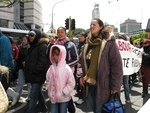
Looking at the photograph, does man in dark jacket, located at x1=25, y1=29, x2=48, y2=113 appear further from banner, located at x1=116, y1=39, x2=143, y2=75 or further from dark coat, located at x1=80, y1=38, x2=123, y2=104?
banner, located at x1=116, y1=39, x2=143, y2=75

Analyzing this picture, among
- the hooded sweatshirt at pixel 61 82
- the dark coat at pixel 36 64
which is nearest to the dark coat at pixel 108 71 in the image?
the hooded sweatshirt at pixel 61 82

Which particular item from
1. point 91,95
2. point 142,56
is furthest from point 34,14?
point 91,95

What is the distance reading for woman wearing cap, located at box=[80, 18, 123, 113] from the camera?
3.37 metres

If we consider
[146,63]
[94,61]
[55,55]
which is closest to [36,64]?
[55,55]

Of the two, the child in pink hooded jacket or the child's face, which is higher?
the child's face

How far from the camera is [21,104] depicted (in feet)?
21.2

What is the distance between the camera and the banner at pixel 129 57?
662 centimetres

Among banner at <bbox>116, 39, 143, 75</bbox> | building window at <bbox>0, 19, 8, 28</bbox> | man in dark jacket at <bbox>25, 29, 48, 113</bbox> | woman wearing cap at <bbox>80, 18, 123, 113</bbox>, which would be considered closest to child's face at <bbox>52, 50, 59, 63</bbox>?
woman wearing cap at <bbox>80, 18, 123, 113</bbox>

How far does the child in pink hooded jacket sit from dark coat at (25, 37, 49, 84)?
0.81 meters

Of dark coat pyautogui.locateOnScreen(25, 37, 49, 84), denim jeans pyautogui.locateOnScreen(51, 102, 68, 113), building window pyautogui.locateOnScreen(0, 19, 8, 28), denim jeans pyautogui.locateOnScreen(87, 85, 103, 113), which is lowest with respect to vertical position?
denim jeans pyautogui.locateOnScreen(51, 102, 68, 113)

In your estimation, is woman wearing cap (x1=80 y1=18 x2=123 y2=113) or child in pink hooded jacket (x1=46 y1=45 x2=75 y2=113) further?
child in pink hooded jacket (x1=46 y1=45 x2=75 y2=113)

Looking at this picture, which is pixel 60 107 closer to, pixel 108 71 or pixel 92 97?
pixel 92 97

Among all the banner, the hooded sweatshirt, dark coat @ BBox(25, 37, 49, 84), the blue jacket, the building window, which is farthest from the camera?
the building window

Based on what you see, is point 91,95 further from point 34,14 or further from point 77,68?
point 34,14
